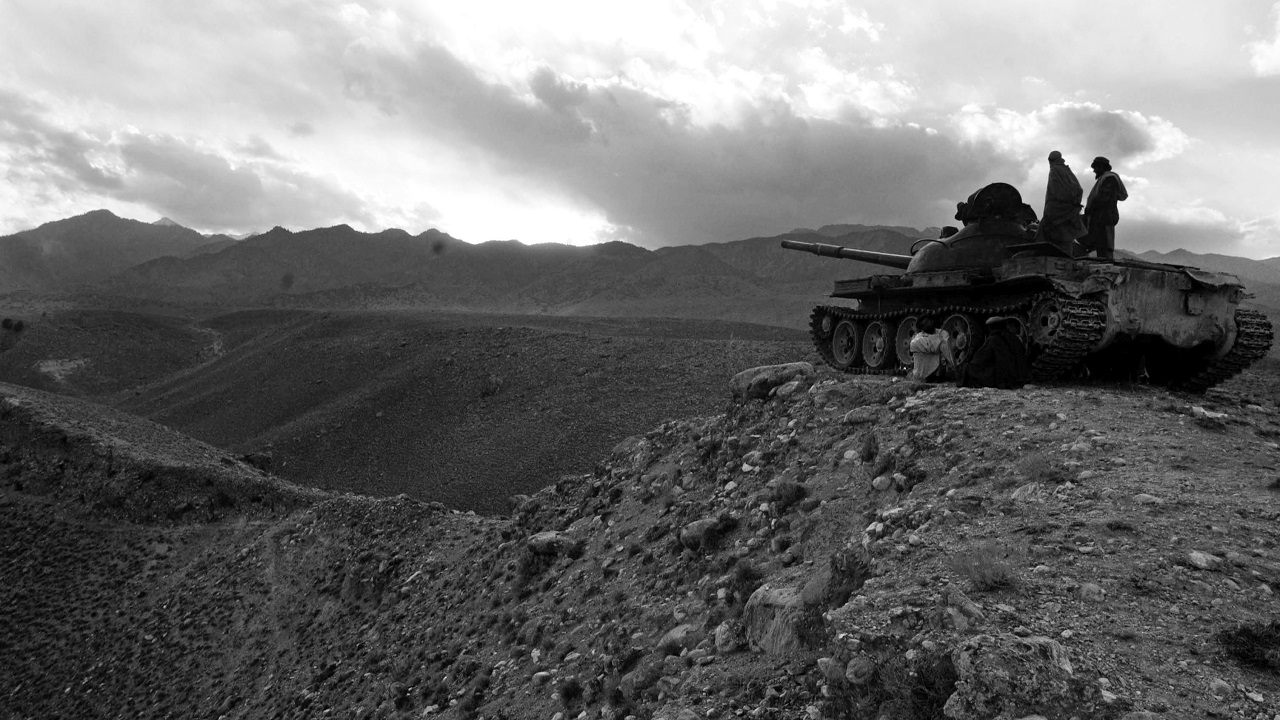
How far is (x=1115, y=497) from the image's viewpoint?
6641 mm

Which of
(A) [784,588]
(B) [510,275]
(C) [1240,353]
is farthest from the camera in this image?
(B) [510,275]

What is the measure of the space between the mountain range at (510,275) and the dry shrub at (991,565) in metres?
64.8

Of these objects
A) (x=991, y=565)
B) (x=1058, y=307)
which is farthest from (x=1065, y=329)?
(x=991, y=565)

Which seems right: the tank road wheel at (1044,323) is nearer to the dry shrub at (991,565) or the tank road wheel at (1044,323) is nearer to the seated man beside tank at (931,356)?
the seated man beside tank at (931,356)

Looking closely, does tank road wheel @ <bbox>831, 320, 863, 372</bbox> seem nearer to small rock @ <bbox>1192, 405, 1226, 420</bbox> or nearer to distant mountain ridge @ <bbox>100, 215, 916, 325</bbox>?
small rock @ <bbox>1192, 405, 1226, 420</bbox>

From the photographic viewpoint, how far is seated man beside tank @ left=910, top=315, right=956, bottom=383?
12125mm

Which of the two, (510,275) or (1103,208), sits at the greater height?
(1103,208)

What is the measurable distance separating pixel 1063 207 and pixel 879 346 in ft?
11.9

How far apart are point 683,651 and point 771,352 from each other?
76.8 ft

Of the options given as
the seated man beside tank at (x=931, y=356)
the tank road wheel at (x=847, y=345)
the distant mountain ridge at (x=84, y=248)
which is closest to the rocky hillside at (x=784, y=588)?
the seated man beside tank at (x=931, y=356)

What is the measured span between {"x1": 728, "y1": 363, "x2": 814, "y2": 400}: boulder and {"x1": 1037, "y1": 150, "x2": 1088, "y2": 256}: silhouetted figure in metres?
5.32

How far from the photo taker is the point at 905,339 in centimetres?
1418

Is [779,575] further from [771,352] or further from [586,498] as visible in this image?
[771,352]

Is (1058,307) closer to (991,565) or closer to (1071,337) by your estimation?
(1071,337)
